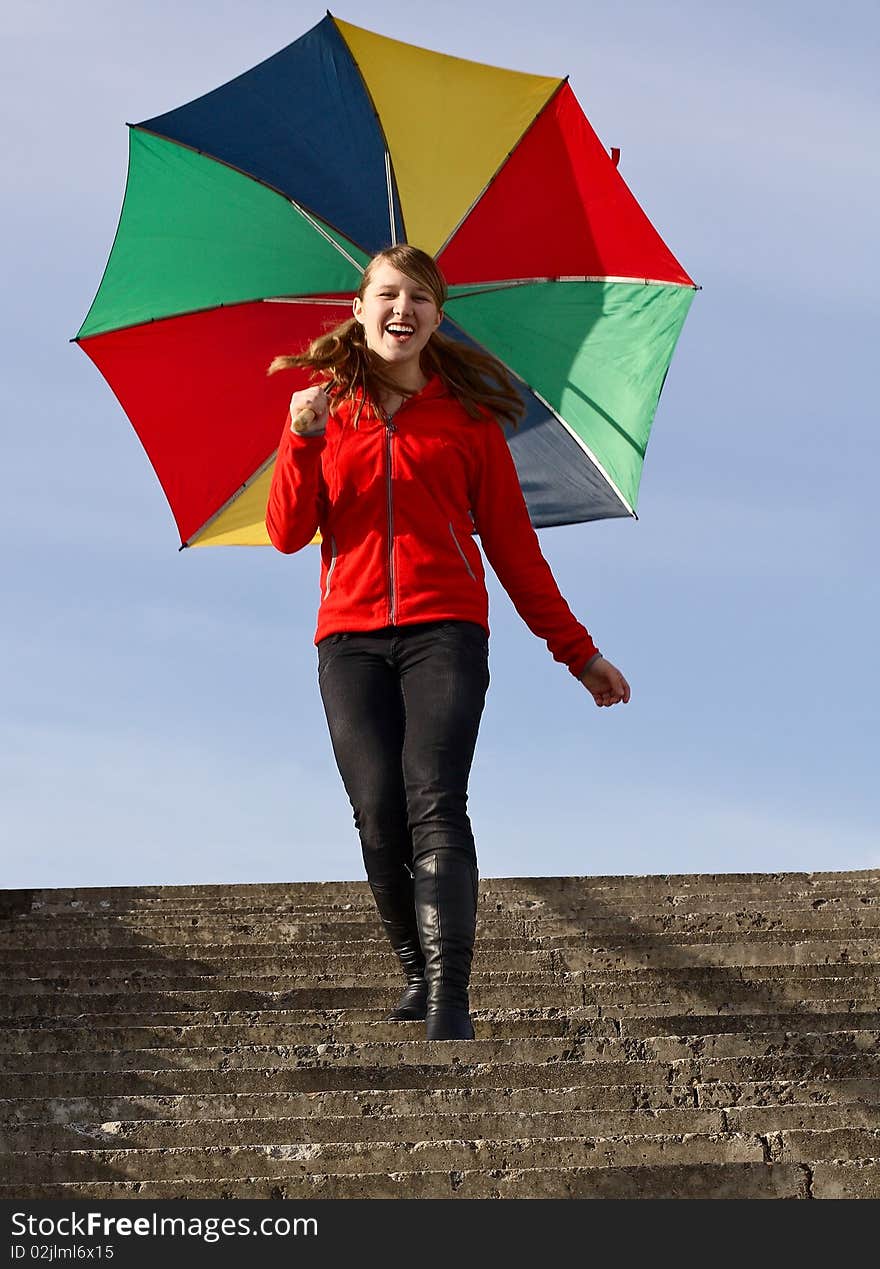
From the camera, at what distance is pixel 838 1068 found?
5320 mm

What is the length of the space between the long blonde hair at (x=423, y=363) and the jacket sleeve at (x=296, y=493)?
0.27 metres

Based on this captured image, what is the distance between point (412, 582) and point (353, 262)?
1.61 meters

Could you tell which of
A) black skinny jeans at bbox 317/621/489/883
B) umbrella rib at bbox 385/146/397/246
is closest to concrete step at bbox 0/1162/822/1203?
black skinny jeans at bbox 317/621/489/883

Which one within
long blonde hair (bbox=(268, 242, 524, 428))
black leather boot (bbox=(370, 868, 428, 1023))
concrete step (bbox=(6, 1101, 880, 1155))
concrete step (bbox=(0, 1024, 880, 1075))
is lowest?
concrete step (bbox=(6, 1101, 880, 1155))

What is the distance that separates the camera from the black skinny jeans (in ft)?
17.9

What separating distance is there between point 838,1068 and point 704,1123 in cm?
72

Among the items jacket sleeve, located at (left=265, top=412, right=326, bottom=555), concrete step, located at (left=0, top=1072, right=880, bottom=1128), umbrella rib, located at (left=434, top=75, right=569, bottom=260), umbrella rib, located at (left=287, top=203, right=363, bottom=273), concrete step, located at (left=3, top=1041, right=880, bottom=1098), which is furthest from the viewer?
umbrella rib, located at (left=434, top=75, right=569, bottom=260)

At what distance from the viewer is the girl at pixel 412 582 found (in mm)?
5445

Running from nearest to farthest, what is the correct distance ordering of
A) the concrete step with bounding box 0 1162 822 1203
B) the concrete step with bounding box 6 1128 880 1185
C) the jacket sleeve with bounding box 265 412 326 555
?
the concrete step with bounding box 0 1162 822 1203 < the concrete step with bounding box 6 1128 880 1185 < the jacket sleeve with bounding box 265 412 326 555

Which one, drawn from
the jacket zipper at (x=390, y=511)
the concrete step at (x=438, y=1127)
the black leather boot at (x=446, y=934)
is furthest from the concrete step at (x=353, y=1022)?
the jacket zipper at (x=390, y=511)

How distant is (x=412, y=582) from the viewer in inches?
219

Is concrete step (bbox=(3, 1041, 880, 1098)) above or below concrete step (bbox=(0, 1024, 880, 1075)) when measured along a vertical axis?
below

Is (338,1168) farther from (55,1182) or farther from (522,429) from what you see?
(522,429)

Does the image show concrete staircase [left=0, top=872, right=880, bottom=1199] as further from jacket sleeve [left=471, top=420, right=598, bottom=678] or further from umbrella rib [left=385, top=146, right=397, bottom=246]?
umbrella rib [left=385, top=146, right=397, bottom=246]
